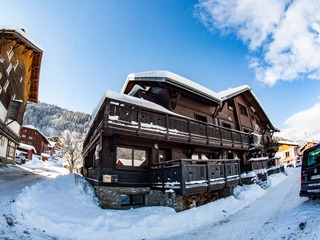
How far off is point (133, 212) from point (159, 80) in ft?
27.6

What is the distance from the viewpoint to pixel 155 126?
12656 mm

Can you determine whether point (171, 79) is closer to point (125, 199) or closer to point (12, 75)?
point (125, 199)

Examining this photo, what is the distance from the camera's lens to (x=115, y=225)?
8.10m

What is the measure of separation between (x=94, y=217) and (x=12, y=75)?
22.1m

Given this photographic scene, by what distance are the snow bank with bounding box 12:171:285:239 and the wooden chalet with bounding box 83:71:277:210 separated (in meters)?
1.00

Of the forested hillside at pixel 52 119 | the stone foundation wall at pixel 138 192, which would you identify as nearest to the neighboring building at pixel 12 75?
the stone foundation wall at pixel 138 192

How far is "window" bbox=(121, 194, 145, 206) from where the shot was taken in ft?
39.4

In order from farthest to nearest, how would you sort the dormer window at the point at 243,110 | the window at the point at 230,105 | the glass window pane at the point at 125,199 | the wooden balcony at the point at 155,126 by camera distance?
the dormer window at the point at 243,110 < the window at the point at 230,105 < the glass window pane at the point at 125,199 < the wooden balcony at the point at 155,126

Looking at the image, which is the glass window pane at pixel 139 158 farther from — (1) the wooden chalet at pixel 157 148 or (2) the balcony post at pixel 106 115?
(2) the balcony post at pixel 106 115

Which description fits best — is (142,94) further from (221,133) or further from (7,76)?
(7,76)

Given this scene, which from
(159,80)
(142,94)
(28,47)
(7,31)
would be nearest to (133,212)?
(159,80)

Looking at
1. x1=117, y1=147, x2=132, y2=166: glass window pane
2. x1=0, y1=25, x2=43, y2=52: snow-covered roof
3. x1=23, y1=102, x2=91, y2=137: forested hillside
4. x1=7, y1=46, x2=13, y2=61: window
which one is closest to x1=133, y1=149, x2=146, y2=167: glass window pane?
x1=117, y1=147, x2=132, y2=166: glass window pane

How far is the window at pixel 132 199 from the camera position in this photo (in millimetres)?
12020

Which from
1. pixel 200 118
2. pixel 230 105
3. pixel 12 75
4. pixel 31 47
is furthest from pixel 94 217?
pixel 31 47
